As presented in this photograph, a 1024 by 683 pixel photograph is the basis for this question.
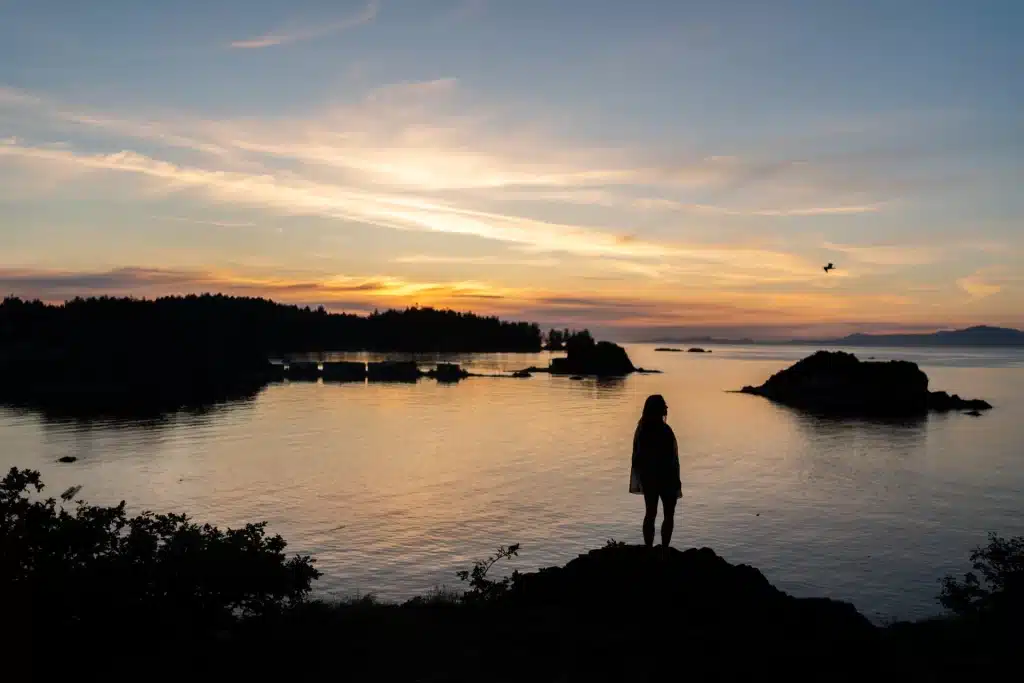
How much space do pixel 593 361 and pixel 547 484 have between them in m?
141

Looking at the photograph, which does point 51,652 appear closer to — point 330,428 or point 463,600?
point 463,600

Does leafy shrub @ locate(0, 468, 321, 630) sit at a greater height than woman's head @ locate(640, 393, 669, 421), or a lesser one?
lesser

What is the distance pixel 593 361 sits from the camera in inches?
7446

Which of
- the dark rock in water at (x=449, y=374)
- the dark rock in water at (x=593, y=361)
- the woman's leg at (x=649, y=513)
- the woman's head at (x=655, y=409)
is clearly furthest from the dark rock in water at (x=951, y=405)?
the woman's head at (x=655, y=409)

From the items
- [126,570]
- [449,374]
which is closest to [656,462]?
[126,570]

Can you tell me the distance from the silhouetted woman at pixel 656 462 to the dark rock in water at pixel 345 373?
156 m

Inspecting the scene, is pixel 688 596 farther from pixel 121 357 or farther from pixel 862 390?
pixel 121 357

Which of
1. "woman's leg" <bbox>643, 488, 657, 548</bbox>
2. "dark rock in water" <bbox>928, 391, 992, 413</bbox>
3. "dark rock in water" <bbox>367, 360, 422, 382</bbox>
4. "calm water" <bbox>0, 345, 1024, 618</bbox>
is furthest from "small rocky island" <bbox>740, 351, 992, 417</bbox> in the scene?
"woman's leg" <bbox>643, 488, 657, 548</bbox>

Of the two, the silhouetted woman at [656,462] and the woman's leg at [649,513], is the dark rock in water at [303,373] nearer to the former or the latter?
the woman's leg at [649,513]

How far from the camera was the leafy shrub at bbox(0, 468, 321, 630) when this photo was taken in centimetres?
1380

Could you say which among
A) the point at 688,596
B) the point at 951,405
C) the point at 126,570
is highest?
the point at 126,570

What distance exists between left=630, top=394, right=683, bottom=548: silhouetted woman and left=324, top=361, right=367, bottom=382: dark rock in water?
156 meters

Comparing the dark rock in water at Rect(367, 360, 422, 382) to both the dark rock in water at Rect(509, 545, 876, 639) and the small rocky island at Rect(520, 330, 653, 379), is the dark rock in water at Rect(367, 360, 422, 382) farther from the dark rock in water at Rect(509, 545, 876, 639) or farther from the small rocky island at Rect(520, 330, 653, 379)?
the dark rock in water at Rect(509, 545, 876, 639)

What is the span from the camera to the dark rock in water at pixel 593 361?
189000 mm
